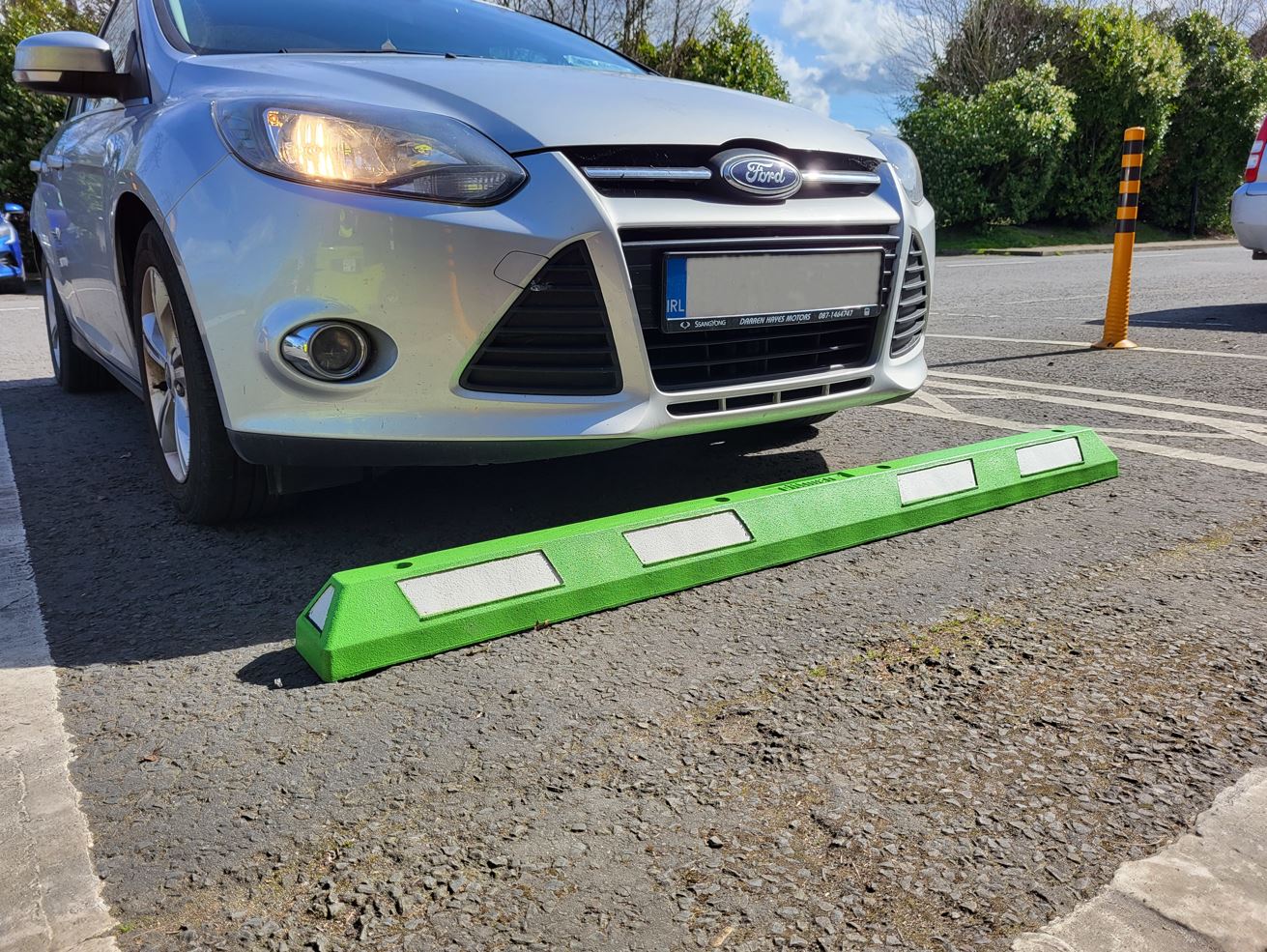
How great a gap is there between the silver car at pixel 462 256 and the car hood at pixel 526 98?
0.04ft

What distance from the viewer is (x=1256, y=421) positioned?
13.1ft

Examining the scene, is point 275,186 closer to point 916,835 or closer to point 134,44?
point 134,44

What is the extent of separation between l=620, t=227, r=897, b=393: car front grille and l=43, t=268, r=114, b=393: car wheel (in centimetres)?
339

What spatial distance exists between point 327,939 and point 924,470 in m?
2.07

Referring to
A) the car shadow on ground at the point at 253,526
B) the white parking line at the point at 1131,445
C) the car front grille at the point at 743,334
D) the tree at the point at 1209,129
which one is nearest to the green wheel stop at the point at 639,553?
the car shadow on ground at the point at 253,526

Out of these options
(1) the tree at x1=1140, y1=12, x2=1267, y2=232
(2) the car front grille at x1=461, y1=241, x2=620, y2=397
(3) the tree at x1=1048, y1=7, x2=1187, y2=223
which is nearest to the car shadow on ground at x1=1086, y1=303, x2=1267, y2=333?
(2) the car front grille at x1=461, y1=241, x2=620, y2=397

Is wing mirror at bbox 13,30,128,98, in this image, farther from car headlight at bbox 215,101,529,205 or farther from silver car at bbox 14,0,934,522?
car headlight at bbox 215,101,529,205

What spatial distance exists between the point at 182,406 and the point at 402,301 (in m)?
1.01

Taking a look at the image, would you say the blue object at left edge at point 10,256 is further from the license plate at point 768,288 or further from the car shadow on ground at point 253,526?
the license plate at point 768,288

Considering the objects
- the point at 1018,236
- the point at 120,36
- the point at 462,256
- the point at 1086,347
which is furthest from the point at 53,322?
→ the point at 1018,236

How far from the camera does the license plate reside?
8.21ft

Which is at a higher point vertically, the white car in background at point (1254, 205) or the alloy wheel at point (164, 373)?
the white car in background at point (1254, 205)

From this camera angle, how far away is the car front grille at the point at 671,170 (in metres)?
2.40

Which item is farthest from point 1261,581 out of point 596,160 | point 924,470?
point 596,160
